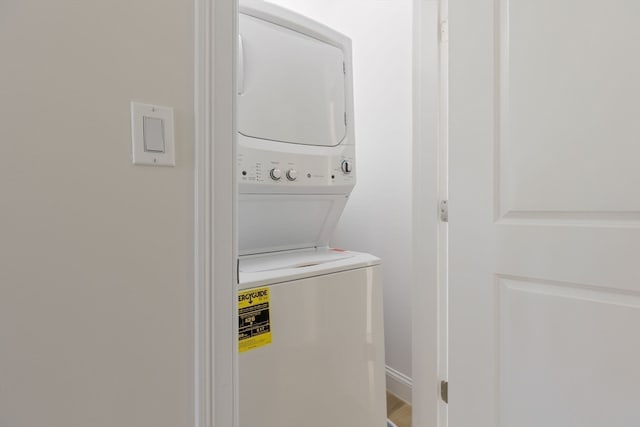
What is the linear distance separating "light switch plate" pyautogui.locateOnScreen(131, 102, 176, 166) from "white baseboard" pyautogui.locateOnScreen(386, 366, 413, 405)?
1.66m

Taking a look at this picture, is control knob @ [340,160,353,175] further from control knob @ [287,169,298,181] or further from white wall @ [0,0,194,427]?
white wall @ [0,0,194,427]

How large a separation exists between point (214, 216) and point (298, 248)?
716mm

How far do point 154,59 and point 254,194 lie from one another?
0.57 meters

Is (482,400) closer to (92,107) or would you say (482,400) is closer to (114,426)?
(114,426)

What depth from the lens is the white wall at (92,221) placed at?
1.74 feet

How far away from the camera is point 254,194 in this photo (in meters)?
1.17

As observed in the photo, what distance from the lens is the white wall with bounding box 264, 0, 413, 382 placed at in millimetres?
1782

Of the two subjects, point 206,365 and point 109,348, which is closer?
point 109,348

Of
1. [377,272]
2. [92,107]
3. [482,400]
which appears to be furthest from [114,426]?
[482,400]

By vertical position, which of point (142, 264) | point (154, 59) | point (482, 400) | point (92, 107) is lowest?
point (482, 400)

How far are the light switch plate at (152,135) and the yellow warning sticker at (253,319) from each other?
45 centimetres

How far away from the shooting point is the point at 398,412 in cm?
172

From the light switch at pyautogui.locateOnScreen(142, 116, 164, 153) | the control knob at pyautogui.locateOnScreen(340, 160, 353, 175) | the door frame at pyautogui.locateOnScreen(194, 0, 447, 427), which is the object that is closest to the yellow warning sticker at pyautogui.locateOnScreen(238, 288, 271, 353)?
the door frame at pyautogui.locateOnScreen(194, 0, 447, 427)

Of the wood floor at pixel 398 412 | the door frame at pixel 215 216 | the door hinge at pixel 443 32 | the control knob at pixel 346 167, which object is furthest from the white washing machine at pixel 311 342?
the door hinge at pixel 443 32
